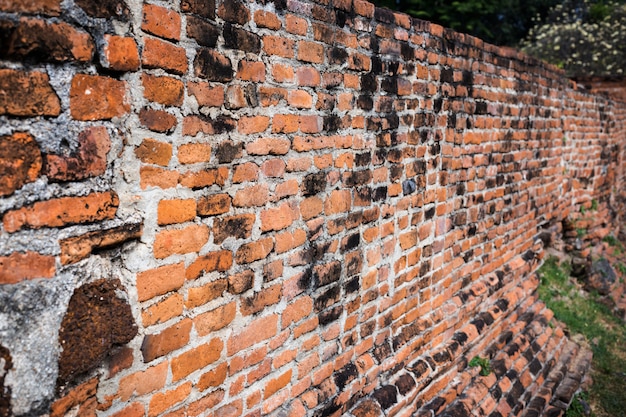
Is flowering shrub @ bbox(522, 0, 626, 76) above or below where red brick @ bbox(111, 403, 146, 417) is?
above

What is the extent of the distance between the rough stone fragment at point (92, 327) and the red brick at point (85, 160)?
30cm

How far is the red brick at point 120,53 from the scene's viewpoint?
46.1 inches

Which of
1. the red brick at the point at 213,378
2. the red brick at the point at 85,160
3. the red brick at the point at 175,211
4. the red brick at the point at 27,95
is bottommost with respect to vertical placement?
the red brick at the point at 213,378

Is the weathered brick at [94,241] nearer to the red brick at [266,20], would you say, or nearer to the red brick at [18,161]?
the red brick at [18,161]

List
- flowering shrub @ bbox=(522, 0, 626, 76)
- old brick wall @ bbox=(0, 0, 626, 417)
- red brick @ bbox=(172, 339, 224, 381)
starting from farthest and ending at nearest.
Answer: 1. flowering shrub @ bbox=(522, 0, 626, 76)
2. red brick @ bbox=(172, 339, 224, 381)
3. old brick wall @ bbox=(0, 0, 626, 417)

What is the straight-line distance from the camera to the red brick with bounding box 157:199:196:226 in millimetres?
1357

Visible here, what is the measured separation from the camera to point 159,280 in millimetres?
1370

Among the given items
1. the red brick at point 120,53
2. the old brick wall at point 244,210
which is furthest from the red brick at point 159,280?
the red brick at point 120,53

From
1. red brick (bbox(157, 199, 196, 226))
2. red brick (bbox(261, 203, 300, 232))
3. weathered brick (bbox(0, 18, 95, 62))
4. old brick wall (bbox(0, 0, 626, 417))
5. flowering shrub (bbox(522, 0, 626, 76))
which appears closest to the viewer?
weathered brick (bbox(0, 18, 95, 62))

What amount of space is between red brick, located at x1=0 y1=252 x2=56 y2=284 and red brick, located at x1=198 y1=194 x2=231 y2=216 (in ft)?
1.58

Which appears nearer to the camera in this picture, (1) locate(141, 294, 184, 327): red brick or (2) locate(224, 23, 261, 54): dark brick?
(1) locate(141, 294, 184, 327): red brick

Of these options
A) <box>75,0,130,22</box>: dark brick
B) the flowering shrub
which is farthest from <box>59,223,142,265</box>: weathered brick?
the flowering shrub

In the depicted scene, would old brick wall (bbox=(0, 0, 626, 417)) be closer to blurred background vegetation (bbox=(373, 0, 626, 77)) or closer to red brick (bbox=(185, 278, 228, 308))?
red brick (bbox=(185, 278, 228, 308))

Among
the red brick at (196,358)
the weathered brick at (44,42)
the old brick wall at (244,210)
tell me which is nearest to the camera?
the weathered brick at (44,42)
